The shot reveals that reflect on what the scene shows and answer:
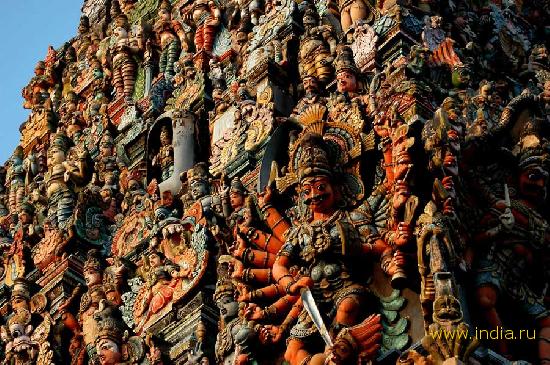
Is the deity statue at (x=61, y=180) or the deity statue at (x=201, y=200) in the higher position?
the deity statue at (x=61, y=180)

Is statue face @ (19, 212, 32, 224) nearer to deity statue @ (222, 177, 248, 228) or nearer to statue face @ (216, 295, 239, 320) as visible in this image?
deity statue @ (222, 177, 248, 228)

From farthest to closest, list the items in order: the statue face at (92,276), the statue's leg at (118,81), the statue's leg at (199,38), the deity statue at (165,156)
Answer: the statue's leg at (118,81), the statue's leg at (199,38), the deity statue at (165,156), the statue face at (92,276)

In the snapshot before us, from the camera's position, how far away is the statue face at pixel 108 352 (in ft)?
47.8

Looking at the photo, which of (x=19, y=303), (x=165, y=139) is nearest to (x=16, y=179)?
(x=19, y=303)

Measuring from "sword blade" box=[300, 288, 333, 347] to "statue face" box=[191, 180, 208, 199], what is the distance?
3.02 meters

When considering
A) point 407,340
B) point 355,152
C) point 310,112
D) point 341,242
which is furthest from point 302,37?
point 407,340

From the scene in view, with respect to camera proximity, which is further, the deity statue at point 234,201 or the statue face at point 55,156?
the statue face at point 55,156

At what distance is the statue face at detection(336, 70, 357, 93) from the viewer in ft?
46.2

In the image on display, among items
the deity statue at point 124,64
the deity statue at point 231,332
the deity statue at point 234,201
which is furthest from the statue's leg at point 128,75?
the deity statue at point 231,332

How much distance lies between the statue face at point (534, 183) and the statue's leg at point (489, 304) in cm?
125

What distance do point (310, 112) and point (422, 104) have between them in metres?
1.49

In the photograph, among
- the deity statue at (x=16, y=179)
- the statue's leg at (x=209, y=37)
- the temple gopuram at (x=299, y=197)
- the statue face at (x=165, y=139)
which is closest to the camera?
the temple gopuram at (x=299, y=197)

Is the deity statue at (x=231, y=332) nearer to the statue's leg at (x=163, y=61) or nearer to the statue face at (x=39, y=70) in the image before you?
the statue's leg at (x=163, y=61)

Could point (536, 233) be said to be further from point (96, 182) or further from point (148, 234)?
point (96, 182)
